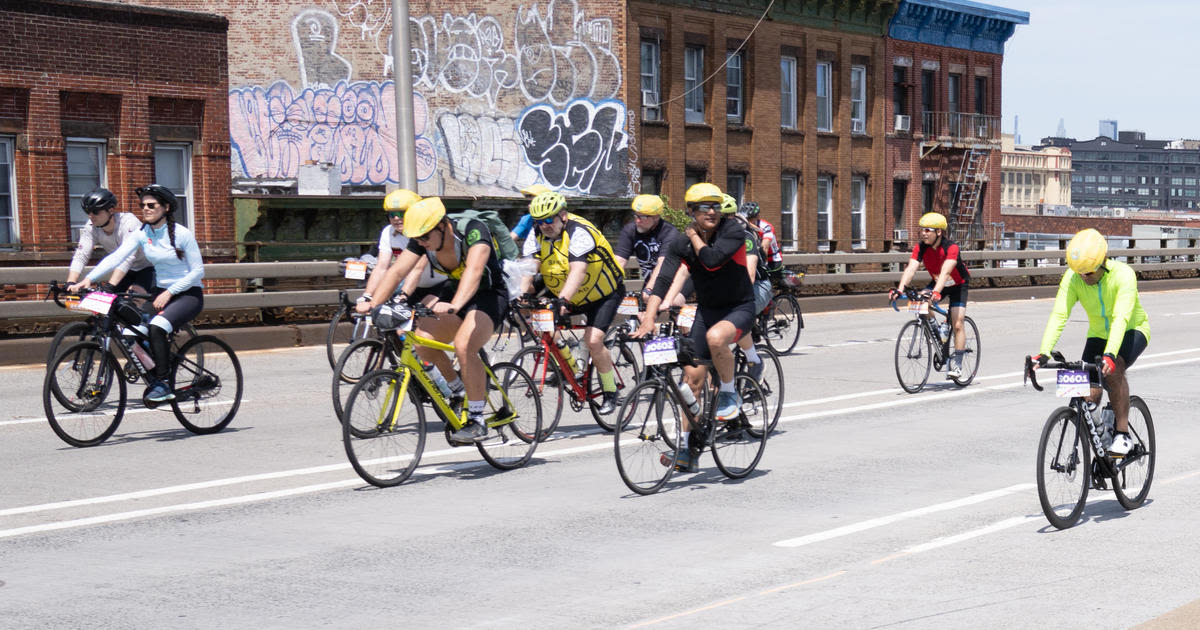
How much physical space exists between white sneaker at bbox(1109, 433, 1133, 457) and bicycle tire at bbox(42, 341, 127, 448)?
281 inches

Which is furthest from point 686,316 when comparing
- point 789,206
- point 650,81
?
point 789,206

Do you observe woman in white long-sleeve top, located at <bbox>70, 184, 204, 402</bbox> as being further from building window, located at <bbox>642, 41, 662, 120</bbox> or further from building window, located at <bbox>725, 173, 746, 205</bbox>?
building window, located at <bbox>725, 173, 746, 205</bbox>

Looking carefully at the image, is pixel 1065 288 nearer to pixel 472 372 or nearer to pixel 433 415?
pixel 472 372

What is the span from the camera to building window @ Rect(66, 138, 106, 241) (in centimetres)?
2412

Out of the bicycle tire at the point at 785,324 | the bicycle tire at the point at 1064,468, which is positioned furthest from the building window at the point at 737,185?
the bicycle tire at the point at 1064,468

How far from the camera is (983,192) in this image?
47.3 metres

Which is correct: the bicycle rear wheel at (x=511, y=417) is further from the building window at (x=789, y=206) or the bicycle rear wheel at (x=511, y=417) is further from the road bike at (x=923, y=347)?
the building window at (x=789, y=206)

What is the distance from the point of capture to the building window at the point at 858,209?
42094 millimetres

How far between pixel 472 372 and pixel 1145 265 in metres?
32.7

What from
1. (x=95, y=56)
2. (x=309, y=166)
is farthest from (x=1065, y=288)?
(x=309, y=166)

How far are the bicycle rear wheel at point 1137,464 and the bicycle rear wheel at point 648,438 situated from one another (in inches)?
104

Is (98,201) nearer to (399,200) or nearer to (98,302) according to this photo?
(98,302)

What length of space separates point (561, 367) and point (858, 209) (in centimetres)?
3250

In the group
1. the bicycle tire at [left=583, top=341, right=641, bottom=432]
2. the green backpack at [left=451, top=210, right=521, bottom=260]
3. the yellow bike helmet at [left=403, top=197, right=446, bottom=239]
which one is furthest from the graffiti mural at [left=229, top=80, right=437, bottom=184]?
the yellow bike helmet at [left=403, top=197, right=446, bottom=239]
